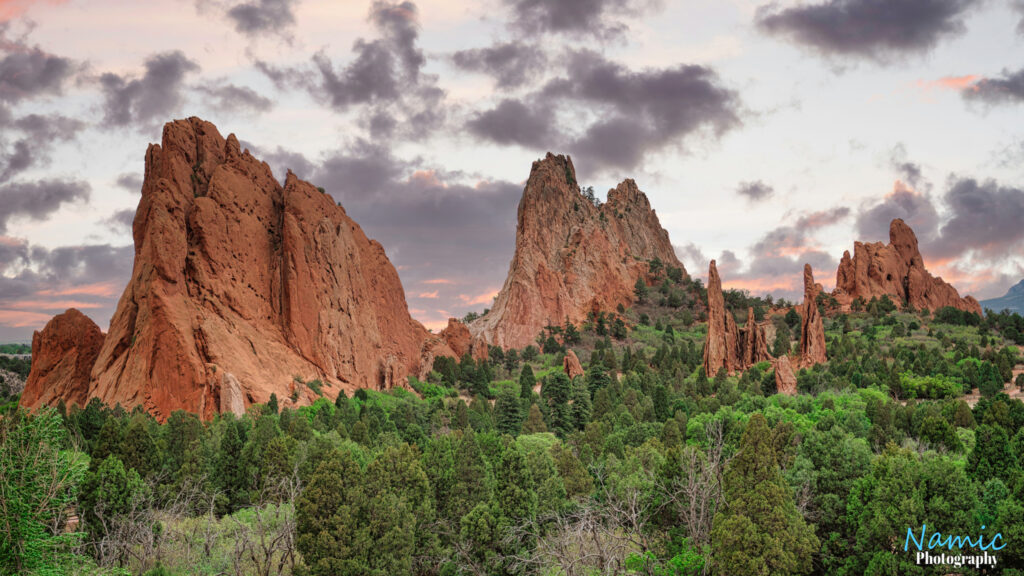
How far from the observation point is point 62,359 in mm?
65688

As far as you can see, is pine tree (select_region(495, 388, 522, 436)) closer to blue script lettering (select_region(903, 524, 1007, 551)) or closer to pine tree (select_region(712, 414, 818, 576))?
pine tree (select_region(712, 414, 818, 576))

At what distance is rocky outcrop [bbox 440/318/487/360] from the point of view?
325 ft

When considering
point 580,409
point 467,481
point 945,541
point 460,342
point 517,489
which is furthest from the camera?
point 460,342

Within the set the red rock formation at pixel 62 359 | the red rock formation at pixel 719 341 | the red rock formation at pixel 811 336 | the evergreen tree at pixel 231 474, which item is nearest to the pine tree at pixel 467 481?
the evergreen tree at pixel 231 474

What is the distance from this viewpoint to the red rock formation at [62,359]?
63562 mm

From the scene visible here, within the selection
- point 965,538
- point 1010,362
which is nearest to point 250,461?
point 965,538

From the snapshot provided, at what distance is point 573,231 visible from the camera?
473 feet

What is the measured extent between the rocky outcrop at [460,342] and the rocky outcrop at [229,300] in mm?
16101

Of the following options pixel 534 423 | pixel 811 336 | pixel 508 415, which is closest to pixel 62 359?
pixel 508 415

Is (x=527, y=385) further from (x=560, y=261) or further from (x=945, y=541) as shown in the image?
(x=560, y=261)

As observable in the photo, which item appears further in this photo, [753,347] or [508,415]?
[753,347]

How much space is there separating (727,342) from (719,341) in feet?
5.31

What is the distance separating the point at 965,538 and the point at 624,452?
25.5 metres

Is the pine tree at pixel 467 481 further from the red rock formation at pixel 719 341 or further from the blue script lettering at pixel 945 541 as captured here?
the red rock formation at pixel 719 341
